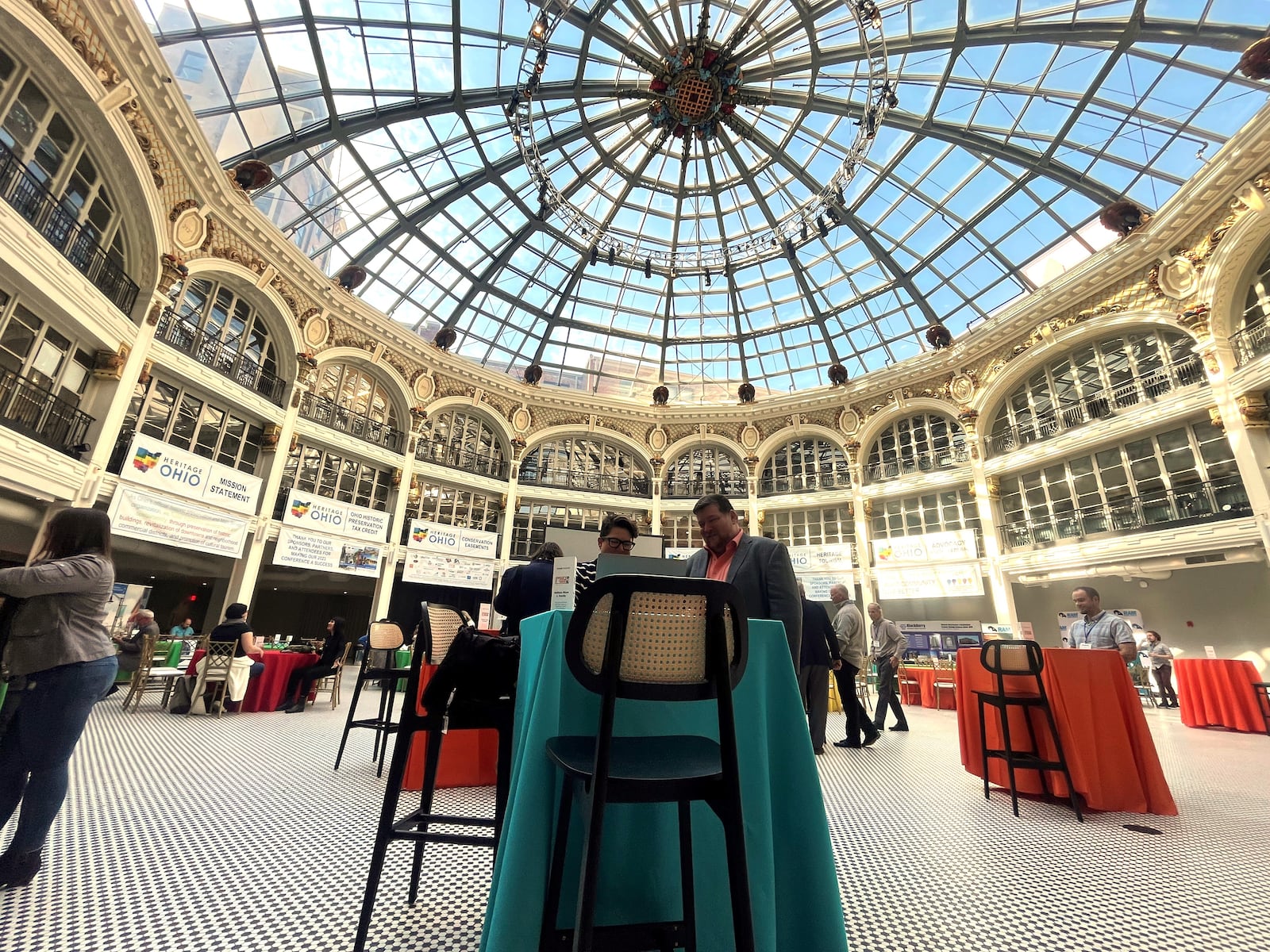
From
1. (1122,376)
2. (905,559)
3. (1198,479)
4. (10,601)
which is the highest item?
(1122,376)

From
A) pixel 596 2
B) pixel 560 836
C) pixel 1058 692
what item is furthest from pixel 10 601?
pixel 596 2

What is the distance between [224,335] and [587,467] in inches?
466

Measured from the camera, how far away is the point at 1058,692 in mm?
3818

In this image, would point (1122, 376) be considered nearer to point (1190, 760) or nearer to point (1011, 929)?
point (1190, 760)

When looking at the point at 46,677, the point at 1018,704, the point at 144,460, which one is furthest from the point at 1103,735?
the point at 144,460

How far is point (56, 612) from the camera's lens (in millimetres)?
2357

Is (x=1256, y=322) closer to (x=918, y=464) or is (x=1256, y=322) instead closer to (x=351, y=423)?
(x=918, y=464)

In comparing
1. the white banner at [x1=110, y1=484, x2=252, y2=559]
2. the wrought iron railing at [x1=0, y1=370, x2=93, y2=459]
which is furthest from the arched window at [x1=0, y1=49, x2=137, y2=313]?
the white banner at [x1=110, y1=484, x2=252, y2=559]

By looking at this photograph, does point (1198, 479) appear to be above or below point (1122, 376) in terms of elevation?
below

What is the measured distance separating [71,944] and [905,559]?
18.0 meters

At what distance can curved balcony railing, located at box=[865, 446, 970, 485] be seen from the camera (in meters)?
16.8

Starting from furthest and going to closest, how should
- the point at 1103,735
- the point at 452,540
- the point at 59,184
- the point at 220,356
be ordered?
the point at 452,540
the point at 220,356
the point at 59,184
the point at 1103,735

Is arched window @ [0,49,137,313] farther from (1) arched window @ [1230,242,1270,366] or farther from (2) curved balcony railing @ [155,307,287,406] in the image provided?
(1) arched window @ [1230,242,1270,366]

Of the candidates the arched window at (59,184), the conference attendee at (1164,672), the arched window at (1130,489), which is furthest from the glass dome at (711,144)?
the conference attendee at (1164,672)
